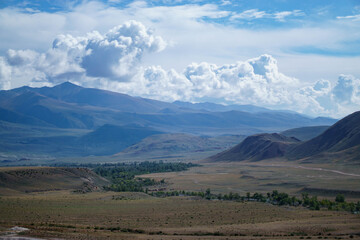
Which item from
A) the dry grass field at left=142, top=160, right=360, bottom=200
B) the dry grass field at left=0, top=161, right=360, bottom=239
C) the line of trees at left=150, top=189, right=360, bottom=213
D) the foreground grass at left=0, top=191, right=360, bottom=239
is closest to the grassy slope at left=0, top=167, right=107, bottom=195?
the dry grass field at left=0, top=161, right=360, bottom=239

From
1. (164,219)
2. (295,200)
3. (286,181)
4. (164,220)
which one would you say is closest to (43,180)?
(164,219)

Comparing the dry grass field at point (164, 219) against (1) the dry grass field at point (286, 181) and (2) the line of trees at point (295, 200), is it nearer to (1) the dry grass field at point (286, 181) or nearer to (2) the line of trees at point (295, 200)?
(2) the line of trees at point (295, 200)

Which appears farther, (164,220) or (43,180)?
(43,180)

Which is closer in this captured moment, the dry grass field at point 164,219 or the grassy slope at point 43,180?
the dry grass field at point 164,219

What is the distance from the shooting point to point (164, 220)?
7069 centimetres

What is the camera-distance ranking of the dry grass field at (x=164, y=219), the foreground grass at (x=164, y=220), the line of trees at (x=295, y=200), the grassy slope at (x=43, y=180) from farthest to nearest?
the grassy slope at (x=43, y=180) → the line of trees at (x=295, y=200) → the foreground grass at (x=164, y=220) → the dry grass field at (x=164, y=219)

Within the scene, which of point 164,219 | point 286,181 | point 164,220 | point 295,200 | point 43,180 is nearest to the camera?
point 164,220

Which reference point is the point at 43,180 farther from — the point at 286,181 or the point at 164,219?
the point at 286,181

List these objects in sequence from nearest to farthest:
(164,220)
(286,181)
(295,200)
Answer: (164,220) → (295,200) → (286,181)

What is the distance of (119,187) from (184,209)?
50.5 metres

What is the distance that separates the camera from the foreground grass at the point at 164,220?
56.9m

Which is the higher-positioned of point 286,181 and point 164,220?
point 286,181

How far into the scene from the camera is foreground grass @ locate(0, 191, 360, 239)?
187ft

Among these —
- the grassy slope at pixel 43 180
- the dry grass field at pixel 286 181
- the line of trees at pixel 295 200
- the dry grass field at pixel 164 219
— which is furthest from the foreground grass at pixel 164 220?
the dry grass field at pixel 286 181
